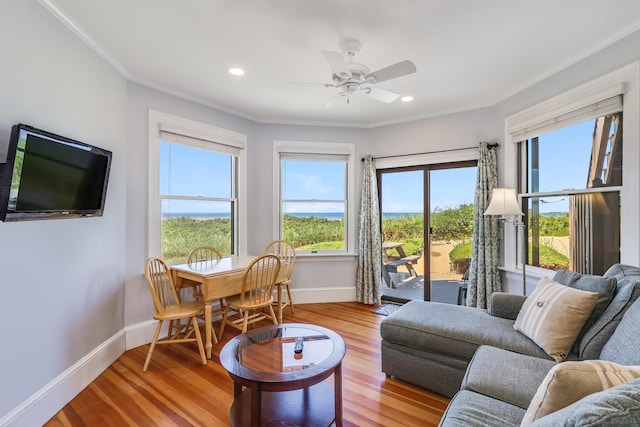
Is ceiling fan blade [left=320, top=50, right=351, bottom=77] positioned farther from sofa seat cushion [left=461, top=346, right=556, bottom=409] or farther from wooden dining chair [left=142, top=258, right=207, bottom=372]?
wooden dining chair [left=142, top=258, right=207, bottom=372]

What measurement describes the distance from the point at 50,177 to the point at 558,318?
10.5ft

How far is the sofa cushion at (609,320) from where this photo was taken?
1.62 metres

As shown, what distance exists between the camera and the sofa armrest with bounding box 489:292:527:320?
225 centimetres

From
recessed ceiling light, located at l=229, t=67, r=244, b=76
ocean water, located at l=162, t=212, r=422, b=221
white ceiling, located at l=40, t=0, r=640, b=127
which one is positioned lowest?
ocean water, located at l=162, t=212, r=422, b=221

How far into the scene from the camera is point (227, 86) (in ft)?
10.2

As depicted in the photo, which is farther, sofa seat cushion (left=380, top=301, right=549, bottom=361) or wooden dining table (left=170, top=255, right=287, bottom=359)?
wooden dining table (left=170, top=255, right=287, bottom=359)

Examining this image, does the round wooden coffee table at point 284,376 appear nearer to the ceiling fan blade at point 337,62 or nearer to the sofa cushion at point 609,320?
the sofa cushion at point 609,320

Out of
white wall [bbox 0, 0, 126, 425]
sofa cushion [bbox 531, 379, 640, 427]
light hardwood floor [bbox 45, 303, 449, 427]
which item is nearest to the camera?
sofa cushion [bbox 531, 379, 640, 427]

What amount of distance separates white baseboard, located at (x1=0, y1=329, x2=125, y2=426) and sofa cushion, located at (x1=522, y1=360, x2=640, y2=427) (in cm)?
257

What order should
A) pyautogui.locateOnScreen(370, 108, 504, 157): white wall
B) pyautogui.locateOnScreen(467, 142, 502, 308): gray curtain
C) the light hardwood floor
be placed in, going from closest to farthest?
the light hardwood floor
pyautogui.locateOnScreen(467, 142, 502, 308): gray curtain
pyautogui.locateOnScreen(370, 108, 504, 157): white wall

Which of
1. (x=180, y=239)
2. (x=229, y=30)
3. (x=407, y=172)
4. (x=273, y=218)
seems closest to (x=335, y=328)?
(x=273, y=218)

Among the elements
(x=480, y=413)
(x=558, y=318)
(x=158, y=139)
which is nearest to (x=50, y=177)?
(x=158, y=139)

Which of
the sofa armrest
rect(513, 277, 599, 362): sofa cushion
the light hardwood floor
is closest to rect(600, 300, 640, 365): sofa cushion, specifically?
rect(513, 277, 599, 362): sofa cushion

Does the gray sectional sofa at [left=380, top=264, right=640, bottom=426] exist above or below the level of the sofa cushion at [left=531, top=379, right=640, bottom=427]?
below
